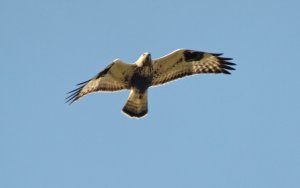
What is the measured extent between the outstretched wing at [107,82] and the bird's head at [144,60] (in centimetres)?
16

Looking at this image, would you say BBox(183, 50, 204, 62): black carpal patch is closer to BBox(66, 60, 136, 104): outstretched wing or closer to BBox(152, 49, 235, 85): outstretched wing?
BBox(152, 49, 235, 85): outstretched wing

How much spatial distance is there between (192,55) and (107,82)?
5.77 feet

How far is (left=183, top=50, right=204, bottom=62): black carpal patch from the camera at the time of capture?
29.1 feet

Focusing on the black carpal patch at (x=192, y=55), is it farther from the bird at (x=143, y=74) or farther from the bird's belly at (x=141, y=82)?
the bird's belly at (x=141, y=82)

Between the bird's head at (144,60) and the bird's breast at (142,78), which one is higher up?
the bird's head at (144,60)

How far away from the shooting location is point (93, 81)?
871 cm

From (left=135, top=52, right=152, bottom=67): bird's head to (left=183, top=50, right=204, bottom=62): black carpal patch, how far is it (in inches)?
32.4

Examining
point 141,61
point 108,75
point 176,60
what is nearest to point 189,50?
point 176,60

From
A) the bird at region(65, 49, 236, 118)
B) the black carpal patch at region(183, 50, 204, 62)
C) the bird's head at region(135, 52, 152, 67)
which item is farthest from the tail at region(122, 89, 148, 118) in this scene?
the black carpal patch at region(183, 50, 204, 62)

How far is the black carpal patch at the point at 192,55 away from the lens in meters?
8.86

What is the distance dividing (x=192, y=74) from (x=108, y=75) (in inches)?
65.9

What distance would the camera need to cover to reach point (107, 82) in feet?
28.8

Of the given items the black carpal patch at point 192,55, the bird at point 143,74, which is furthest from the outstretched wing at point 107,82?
the black carpal patch at point 192,55

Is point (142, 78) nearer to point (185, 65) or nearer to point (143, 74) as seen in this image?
point (143, 74)
